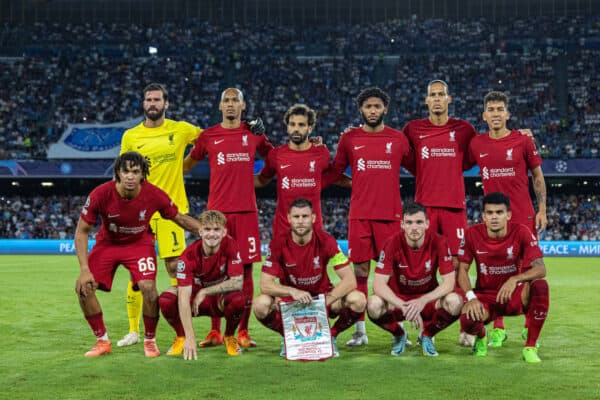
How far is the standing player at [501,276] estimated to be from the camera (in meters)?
5.98

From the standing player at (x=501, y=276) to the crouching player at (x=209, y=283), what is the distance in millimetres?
1929

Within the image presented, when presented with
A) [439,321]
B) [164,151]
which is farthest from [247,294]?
[439,321]

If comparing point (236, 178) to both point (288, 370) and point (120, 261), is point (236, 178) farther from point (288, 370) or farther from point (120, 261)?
point (288, 370)

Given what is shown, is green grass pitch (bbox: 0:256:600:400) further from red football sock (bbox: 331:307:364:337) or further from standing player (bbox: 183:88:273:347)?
standing player (bbox: 183:88:273:347)

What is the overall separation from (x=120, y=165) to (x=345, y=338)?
9.20 ft

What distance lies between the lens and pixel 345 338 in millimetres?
7312

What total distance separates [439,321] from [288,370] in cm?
143

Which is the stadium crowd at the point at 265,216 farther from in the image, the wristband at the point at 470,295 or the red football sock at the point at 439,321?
the wristband at the point at 470,295

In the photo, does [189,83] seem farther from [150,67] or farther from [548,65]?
[548,65]

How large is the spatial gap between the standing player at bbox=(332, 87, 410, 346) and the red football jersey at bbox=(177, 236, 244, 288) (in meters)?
1.26

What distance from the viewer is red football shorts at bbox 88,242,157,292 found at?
21.0ft

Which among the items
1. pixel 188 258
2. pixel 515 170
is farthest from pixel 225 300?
pixel 515 170

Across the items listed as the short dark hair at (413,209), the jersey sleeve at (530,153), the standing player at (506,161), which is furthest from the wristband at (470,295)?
the jersey sleeve at (530,153)

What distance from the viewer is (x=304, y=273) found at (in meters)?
6.34
